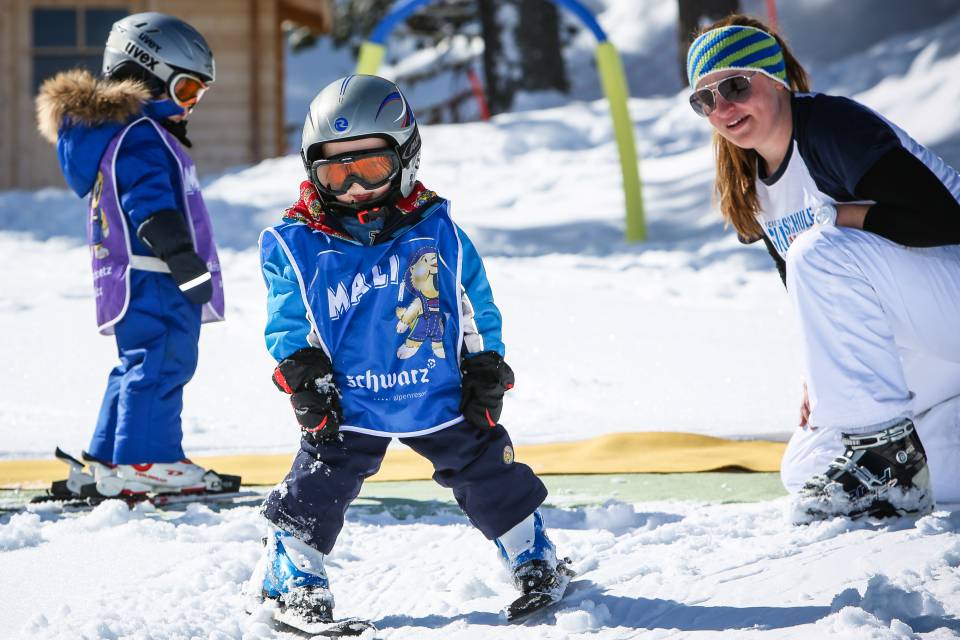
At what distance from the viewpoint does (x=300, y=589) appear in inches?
105

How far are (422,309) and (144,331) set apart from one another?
158 centimetres

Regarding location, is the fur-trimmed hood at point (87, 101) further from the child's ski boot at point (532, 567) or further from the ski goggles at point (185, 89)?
the child's ski boot at point (532, 567)

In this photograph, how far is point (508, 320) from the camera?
678cm

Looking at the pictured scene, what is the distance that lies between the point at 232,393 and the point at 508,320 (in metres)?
1.69

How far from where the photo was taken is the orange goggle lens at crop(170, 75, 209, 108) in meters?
4.26

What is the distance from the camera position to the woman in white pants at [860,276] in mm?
3086

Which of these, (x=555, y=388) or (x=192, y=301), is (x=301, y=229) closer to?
(x=192, y=301)

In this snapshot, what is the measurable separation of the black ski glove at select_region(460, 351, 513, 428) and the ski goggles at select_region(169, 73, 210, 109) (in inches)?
77.7

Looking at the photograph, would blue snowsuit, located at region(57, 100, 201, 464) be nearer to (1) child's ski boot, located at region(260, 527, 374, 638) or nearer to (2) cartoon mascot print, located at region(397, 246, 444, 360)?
(1) child's ski boot, located at region(260, 527, 374, 638)

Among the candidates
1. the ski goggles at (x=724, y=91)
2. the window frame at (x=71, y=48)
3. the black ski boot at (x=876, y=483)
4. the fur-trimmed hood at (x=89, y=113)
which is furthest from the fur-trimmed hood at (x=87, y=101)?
the window frame at (x=71, y=48)

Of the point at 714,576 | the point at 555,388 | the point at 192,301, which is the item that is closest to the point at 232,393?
the point at 555,388

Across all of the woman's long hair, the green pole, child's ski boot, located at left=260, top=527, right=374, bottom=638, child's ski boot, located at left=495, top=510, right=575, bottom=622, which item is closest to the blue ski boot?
child's ski boot, located at left=260, top=527, right=374, bottom=638

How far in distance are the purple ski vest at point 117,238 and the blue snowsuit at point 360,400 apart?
1.37 metres

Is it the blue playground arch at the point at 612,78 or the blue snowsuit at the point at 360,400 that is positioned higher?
the blue playground arch at the point at 612,78
